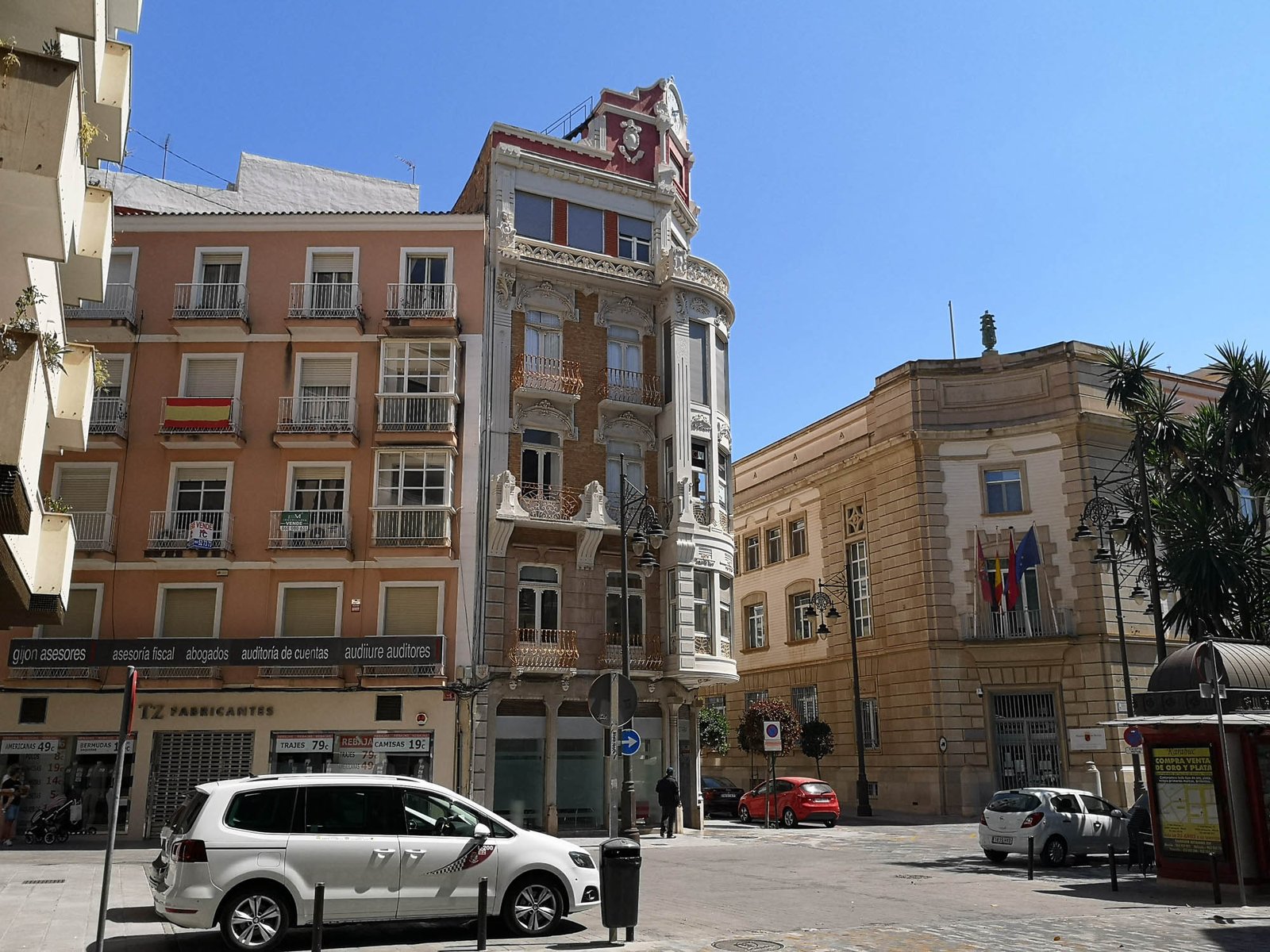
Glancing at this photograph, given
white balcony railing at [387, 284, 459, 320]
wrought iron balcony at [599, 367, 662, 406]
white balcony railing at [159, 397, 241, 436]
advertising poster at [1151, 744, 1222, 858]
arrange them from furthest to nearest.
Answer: wrought iron balcony at [599, 367, 662, 406] → white balcony railing at [387, 284, 459, 320] → white balcony railing at [159, 397, 241, 436] → advertising poster at [1151, 744, 1222, 858]

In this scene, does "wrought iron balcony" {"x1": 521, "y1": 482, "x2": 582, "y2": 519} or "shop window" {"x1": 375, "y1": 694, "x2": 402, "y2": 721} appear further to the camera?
"wrought iron balcony" {"x1": 521, "y1": 482, "x2": 582, "y2": 519}

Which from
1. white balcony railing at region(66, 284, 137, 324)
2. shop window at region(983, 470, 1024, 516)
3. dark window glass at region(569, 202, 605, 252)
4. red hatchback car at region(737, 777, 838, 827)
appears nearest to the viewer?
white balcony railing at region(66, 284, 137, 324)

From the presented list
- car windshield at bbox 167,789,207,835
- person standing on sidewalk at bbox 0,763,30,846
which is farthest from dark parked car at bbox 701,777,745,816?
car windshield at bbox 167,789,207,835

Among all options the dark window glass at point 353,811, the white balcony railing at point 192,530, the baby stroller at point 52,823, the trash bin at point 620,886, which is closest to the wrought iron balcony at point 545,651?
the white balcony railing at point 192,530

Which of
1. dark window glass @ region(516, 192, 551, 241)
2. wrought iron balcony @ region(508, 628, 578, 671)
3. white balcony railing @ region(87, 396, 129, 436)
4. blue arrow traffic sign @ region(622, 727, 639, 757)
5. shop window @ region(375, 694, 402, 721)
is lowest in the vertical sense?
blue arrow traffic sign @ region(622, 727, 639, 757)

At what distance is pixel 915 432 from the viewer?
127ft

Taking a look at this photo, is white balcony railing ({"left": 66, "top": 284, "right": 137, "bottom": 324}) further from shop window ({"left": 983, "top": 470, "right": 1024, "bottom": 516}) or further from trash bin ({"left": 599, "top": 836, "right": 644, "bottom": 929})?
shop window ({"left": 983, "top": 470, "right": 1024, "bottom": 516})

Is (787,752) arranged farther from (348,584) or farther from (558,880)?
(558,880)

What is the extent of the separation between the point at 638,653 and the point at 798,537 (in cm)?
1853

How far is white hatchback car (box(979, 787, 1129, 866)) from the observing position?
20641 millimetres

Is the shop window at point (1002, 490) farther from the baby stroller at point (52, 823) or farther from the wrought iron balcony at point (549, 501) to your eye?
the baby stroller at point (52, 823)

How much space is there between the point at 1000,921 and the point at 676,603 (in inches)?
686

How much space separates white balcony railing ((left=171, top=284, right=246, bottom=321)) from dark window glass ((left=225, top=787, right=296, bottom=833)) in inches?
802

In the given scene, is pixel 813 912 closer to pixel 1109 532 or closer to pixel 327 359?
pixel 1109 532
